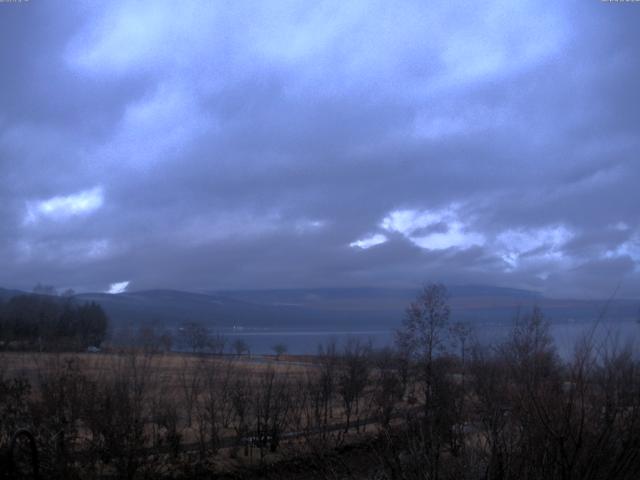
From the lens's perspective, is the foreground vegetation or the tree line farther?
the tree line

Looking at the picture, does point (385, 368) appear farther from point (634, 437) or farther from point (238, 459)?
point (634, 437)

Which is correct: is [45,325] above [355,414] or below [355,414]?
above

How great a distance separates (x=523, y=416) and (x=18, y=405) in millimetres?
16067

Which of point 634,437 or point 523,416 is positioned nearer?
point 634,437

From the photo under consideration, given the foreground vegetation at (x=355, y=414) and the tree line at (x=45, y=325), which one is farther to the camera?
the tree line at (x=45, y=325)

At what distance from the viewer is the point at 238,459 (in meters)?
27.2

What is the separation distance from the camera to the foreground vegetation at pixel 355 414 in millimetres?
8289

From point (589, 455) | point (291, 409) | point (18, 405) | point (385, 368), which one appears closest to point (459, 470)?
point (589, 455)

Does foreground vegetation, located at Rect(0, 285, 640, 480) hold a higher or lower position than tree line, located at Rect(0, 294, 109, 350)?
lower

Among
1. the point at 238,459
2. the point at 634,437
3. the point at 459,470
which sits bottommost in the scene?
the point at 238,459

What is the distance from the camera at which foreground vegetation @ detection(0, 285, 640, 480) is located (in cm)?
829

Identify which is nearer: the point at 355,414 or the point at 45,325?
the point at 355,414

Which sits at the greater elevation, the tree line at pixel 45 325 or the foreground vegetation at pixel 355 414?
the tree line at pixel 45 325

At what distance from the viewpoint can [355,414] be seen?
38.4 metres
